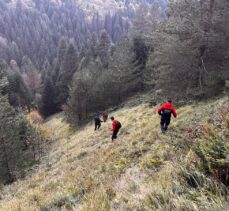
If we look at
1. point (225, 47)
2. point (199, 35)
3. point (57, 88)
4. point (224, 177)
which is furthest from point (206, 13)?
point (57, 88)

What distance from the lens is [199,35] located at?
16.2 meters

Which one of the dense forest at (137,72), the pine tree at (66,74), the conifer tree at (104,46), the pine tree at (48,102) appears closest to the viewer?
the dense forest at (137,72)

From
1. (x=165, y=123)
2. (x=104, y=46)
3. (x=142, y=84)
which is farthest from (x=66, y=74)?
(x=165, y=123)

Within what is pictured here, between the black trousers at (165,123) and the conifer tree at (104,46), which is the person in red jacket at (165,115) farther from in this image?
the conifer tree at (104,46)

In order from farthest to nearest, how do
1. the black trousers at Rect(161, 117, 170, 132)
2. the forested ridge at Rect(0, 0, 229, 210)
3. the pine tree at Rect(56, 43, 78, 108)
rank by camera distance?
the pine tree at Rect(56, 43, 78, 108)
the black trousers at Rect(161, 117, 170, 132)
the forested ridge at Rect(0, 0, 229, 210)

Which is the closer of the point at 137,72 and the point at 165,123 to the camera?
the point at 165,123

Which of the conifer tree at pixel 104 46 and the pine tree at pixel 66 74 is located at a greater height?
the conifer tree at pixel 104 46

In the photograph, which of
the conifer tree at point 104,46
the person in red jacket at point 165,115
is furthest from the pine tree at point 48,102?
the person in red jacket at point 165,115

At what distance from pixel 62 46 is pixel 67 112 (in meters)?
42.4

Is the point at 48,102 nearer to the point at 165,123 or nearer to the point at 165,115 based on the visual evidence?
the point at 165,123

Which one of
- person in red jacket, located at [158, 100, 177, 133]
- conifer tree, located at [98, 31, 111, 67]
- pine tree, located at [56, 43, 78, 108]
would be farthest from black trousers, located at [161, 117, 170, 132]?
conifer tree, located at [98, 31, 111, 67]

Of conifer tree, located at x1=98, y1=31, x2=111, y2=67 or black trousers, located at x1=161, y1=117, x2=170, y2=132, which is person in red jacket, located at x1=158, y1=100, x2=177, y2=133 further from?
conifer tree, located at x1=98, y1=31, x2=111, y2=67

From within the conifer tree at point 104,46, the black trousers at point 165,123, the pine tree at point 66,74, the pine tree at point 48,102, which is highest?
the black trousers at point 165,123

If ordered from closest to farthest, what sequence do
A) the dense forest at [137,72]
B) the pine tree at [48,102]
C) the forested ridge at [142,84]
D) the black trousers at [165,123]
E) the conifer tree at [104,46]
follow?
the forested ridge at [142,84] < the black trousers at [165,123] < the dense forest at [137,72] < the conifer tree at [104,46] < the pine tree at [48,102]
